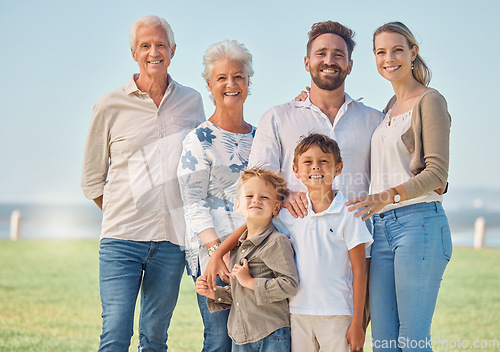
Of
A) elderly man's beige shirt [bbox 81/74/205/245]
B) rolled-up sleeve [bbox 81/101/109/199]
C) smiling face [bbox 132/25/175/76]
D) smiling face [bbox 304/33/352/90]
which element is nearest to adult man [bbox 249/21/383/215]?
smiling face [bbox 304/33/352/90]

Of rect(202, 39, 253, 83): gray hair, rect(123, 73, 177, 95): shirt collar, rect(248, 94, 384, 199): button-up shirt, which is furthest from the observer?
rect(123, 73, 177, 95): shirt collar

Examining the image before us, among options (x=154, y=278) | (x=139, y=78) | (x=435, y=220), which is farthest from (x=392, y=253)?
(x=139, y=78)

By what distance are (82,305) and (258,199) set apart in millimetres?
7489

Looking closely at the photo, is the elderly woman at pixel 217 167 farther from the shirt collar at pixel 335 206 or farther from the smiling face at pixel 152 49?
the shirt collar at pixel 335 206

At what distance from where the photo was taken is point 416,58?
3094 millimetres

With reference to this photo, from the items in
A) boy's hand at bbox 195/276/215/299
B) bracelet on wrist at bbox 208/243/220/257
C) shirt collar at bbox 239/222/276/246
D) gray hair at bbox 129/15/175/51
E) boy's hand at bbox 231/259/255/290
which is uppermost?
gray hair at bbox 129/15/175/51

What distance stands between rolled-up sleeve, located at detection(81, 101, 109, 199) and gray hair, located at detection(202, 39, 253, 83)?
734mm

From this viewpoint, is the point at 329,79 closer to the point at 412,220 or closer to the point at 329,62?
the point at 329,62

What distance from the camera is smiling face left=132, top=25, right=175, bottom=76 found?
11.2ft

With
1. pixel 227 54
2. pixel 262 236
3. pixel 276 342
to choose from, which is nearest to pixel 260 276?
pixel 262 236

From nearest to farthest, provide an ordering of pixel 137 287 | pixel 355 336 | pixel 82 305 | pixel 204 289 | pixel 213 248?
1. pixel 355 336
2. pixel 204 289
3. pixel 213 248
4. pixel 137 287
5. pixel 82 305

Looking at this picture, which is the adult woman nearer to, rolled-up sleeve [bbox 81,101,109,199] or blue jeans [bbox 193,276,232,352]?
blue jeans [bbox 193,276,232,352]

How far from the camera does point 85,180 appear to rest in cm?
363

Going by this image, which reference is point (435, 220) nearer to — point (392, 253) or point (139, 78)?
point (392, 253)
